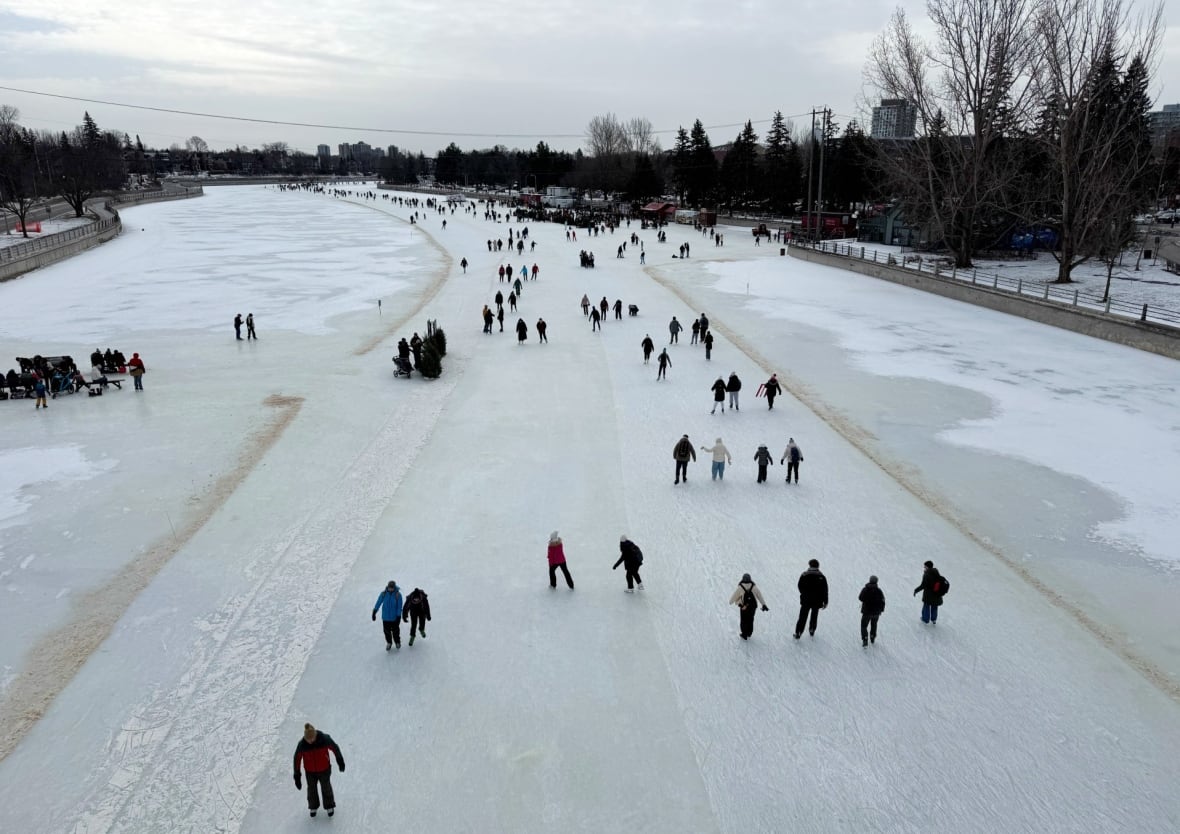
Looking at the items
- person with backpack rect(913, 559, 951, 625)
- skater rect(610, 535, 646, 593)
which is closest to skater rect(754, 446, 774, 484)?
skater rect(610, 535, 646, 593)

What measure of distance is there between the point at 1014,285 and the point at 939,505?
23542 mm

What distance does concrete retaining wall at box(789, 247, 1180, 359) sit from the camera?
2041cm

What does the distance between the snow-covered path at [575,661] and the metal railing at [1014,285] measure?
36.5 feet

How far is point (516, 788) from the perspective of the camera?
5.83 m

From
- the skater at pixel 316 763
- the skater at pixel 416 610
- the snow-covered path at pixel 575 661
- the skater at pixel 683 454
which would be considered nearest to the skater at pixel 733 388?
the snow-covered path at pixel 575 661

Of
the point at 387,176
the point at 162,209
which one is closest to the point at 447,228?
the point at 162,209

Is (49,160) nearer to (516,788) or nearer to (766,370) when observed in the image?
(766,370)

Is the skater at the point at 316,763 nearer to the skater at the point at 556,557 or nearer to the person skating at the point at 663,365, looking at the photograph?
the skater at the point at 556,557

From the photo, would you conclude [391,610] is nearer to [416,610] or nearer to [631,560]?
[416,610]

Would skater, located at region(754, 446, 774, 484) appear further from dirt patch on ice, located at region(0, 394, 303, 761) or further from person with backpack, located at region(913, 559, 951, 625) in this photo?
dirt patch on ice, located at region(0, 394, 303, 761)

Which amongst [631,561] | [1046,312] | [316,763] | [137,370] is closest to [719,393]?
[631,561]

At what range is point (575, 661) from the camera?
A: 7.43m

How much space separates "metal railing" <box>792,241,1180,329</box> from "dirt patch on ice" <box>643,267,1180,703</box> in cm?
1169

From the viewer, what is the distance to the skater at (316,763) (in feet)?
17.6
